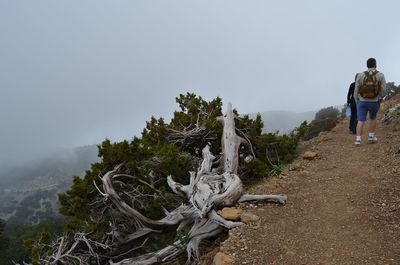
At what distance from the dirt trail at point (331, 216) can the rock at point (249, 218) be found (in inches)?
4.3

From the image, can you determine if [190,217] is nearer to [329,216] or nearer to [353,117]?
[329,216]

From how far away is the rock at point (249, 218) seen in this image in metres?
6.14

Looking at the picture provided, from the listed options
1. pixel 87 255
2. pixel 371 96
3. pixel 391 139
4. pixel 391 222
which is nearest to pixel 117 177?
pixel 87 255

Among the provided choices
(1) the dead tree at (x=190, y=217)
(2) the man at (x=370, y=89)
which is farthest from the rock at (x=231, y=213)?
(2) the man at (x=370, y=89)

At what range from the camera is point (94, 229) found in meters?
7.39

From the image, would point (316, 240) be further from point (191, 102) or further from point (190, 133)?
point (191, 102)

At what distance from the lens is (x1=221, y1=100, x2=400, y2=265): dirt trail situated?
5082 millimetres

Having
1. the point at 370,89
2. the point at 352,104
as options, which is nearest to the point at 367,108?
the point at 370,89

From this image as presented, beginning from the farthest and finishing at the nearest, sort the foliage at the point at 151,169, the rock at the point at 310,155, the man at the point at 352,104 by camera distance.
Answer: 1. the man at the point at 352,104
2. the rock at the point at 310,155
3. the foliage at the point at 151,169

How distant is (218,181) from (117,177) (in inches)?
99.3

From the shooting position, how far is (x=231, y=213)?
6.40 metres

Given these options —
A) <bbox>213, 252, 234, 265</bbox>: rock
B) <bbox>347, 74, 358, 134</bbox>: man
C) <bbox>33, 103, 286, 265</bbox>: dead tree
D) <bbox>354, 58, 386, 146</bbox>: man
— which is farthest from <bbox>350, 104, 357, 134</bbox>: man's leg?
<bbox>213, 252, 234, 265</bbox>: rock

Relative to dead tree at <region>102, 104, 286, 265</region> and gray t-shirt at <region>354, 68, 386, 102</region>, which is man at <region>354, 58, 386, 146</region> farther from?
dead tree at <region>102, 104, 286, 265</region>

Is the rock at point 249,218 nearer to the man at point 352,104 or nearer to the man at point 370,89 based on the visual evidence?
the man at point 370,89
